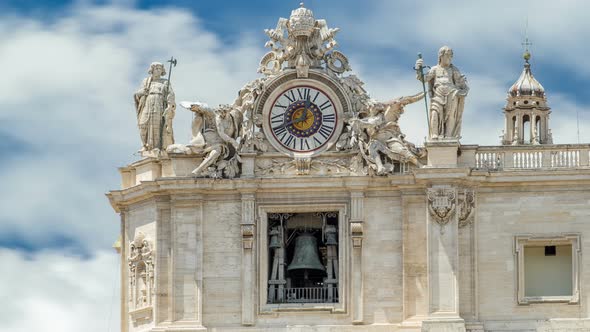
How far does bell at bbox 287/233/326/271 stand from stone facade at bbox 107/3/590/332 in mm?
39

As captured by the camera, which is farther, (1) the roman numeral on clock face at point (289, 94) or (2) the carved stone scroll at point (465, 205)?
(1) the roman numeral on clock face at point (289, 94)

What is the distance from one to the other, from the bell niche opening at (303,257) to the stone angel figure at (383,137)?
1650mm

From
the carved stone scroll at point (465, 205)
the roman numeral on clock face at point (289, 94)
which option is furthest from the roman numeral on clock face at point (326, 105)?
the carved stone scroll at point (465, 205)

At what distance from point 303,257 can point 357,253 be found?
1.33 m

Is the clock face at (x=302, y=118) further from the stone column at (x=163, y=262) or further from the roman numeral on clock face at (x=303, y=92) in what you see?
the stone column at (x=163, y=262)

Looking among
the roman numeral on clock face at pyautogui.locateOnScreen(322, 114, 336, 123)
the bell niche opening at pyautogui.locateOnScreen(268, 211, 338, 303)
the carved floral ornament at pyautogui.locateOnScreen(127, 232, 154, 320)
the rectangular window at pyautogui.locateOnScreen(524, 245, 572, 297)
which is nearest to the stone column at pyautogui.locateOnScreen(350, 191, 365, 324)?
the bell niche opening at pyautogui.locateOnScreen(268, 211, 338, 303)

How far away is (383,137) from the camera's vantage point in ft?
187

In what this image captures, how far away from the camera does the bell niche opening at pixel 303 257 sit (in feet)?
187

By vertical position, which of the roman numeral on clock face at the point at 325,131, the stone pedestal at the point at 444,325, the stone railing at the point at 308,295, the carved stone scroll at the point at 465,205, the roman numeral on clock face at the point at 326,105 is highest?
the roman numeral on clock face at the point at 326,105

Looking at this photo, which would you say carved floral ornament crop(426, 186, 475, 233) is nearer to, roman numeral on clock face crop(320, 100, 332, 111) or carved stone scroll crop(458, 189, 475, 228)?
carved stone scroll crop(458, 189, 475, 228)

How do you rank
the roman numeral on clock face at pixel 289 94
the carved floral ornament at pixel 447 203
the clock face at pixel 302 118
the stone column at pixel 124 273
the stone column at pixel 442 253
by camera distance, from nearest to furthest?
the stone column at pixel 442 253 < the carved floral ornament at pixel 447 203 < the clock face at pixel 302 118 < the roman numeral on clock face at pixel 289 94 < the stone column at pixel 124 273

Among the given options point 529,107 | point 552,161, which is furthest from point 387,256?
point 529,107

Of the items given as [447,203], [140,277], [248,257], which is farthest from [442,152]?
[140,277]

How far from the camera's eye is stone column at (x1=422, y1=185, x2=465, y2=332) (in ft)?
183
